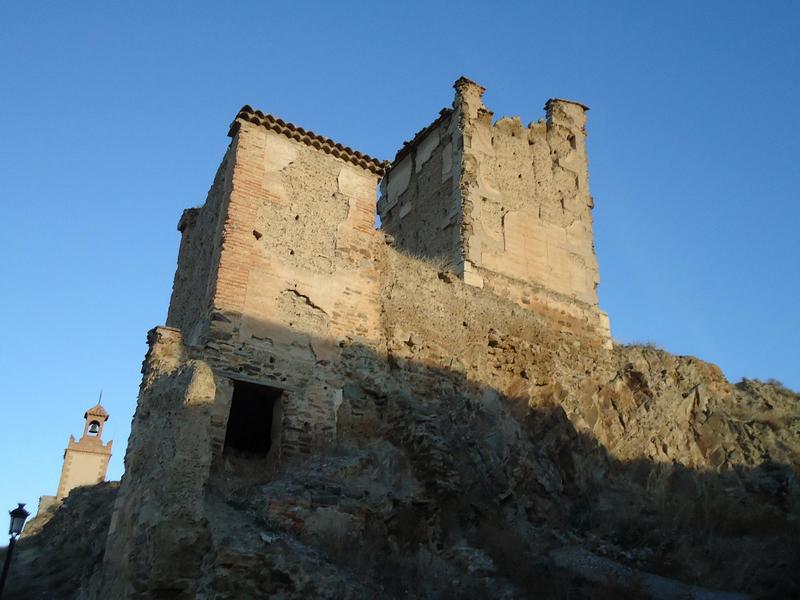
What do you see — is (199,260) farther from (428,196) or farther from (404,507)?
(428,196)

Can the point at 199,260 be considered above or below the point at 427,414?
above

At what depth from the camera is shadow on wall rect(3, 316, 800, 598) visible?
7.62 m

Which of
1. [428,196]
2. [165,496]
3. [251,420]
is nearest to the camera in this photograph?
[165,496]

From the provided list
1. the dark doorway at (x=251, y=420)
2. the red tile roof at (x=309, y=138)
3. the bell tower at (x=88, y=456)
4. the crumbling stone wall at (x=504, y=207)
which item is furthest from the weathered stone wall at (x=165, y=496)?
the bell tower at (x=88, y=456)

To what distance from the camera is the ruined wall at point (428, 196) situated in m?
16.0

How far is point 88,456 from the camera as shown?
37.2 m

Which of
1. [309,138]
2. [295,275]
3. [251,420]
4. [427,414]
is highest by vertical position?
[309,138]

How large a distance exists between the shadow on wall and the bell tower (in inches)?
932

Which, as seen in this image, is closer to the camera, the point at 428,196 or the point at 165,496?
the point at 165,496

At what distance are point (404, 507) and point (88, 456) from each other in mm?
31909

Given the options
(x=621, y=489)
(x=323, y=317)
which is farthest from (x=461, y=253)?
(x=621, y=489)

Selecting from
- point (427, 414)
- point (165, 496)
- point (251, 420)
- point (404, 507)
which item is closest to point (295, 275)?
point (251, 420)

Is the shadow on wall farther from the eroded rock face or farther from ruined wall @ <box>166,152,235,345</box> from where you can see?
ruined wall @ <box>166,152,235,345</box>

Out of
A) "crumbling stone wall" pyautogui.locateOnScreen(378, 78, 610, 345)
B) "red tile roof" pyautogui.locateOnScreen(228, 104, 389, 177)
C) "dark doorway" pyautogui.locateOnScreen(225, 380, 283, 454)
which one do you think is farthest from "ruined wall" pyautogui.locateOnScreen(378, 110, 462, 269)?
"dark doorway" pyautogui.locateOnScreen(225, 380, 283, 454)
